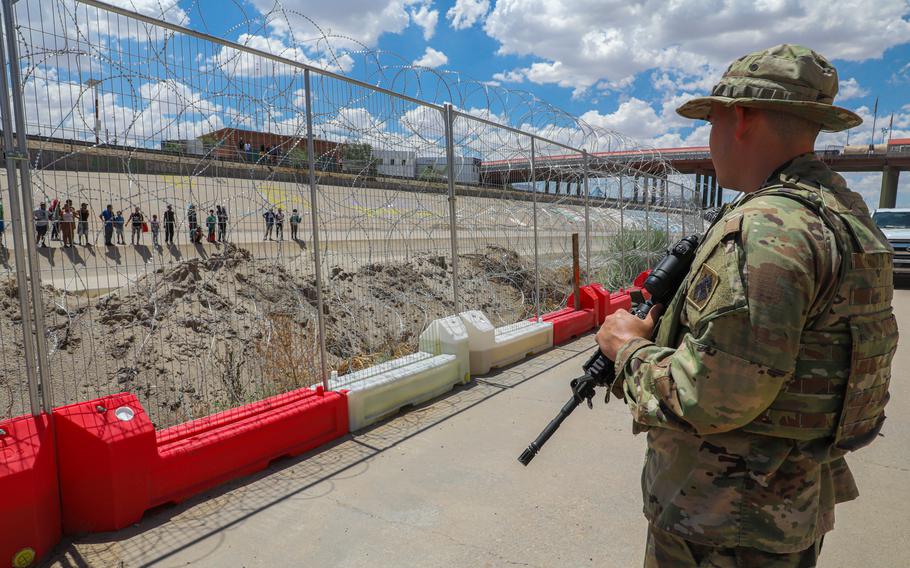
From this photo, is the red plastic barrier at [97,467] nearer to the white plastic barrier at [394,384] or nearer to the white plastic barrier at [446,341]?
the white plastic barrier at [394,384]

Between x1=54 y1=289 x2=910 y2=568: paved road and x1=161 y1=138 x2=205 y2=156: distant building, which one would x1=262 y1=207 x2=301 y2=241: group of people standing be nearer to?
x1=161 y1=138 x2=205 y2=156: distant building

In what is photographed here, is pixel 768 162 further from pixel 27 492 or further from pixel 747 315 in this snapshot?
pixel 27 492

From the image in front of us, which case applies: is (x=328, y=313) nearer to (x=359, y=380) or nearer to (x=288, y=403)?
(x=359, y=380)

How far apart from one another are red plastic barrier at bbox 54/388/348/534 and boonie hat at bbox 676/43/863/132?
10.5 feet

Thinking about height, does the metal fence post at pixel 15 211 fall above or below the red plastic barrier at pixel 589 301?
above

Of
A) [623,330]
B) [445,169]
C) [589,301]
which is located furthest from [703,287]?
[589,301]

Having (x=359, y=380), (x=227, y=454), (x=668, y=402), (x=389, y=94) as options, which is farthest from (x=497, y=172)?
(x=668, y=402)

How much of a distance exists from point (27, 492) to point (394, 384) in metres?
2.63

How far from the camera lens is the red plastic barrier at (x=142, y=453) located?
3002mm

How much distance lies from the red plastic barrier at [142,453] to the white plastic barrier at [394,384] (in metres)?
0.58

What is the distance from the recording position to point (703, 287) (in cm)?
138

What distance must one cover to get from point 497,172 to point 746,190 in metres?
5.30

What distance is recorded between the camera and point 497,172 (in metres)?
6.77

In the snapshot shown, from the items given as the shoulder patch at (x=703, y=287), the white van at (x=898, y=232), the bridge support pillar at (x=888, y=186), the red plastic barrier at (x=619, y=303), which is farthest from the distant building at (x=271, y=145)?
the bridge support pillar at (x=888, y=186)
